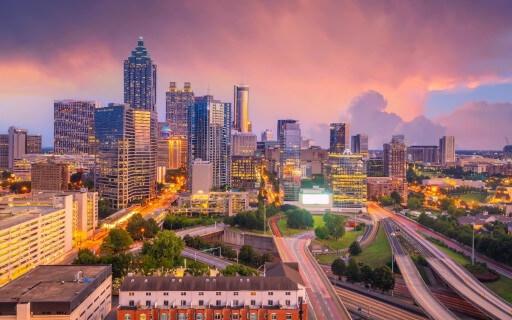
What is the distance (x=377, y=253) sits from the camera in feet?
136

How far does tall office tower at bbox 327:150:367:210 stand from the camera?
66.6 meters

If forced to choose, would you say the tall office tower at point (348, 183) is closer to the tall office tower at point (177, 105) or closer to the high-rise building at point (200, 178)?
the high-rise building at point (200, 178)

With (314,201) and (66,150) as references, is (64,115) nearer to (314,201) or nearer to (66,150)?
(66,150)

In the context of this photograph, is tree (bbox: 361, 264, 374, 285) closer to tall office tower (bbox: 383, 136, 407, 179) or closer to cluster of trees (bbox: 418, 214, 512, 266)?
cluster of trees (bbox: 418, 214, 512, 266)

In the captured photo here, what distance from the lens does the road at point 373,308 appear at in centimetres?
2622

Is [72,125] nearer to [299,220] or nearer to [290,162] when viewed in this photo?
[290,162]

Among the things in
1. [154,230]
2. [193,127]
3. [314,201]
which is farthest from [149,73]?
[154,230]

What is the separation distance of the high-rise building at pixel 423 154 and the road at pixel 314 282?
129446 millimetres

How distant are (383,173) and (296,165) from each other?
33721 mm

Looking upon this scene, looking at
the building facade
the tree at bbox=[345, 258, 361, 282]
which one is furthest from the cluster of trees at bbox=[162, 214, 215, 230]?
the tree at bbox=[345, 258, 361, 282]

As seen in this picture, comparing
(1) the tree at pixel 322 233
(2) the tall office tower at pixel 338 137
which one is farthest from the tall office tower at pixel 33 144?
(1) the tree at pixel 322 233

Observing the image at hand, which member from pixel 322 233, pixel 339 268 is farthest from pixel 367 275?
pixel 322 233

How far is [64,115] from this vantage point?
4793 inches

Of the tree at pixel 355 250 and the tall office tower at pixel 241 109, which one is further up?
the tall office tower at pixel 241 109
